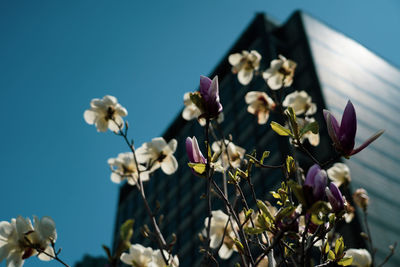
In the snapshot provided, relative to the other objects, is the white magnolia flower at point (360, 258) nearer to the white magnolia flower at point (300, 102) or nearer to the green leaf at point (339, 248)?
the green leaf at point (339, 248)

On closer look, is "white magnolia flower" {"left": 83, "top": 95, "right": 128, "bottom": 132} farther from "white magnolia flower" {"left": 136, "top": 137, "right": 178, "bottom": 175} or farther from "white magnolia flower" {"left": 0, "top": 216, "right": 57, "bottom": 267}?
"white magnolia flower" {"left": 0, "top": 216, "right": 57, "bottom": 267}

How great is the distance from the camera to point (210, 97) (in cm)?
92

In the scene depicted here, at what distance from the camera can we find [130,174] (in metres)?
1.76

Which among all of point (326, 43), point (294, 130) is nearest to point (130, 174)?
point (294, 130)

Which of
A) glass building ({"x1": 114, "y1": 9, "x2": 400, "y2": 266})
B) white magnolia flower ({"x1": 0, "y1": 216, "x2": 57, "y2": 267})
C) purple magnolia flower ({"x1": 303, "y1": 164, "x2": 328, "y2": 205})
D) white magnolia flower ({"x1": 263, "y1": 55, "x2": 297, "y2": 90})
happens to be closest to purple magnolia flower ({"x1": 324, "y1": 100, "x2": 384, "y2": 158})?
purple magnolia flower ({"x1": 303, "y1": 164, "x2": 328, "y2": 205})

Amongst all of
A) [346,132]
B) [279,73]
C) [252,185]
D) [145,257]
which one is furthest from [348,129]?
[279,73]

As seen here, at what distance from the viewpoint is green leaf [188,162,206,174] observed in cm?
95

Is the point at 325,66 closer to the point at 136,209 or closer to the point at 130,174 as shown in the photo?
the point at 136,209

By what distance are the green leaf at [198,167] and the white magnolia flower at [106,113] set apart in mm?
890

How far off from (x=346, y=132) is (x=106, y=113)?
48.3 inches

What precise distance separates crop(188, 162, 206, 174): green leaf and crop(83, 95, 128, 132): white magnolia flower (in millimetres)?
890

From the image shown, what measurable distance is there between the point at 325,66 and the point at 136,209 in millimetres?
20073

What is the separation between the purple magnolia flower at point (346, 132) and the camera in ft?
2.65

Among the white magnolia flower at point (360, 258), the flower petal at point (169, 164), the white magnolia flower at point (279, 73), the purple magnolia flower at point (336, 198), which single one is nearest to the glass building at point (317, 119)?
the white magnolia flower at point (279, 73)
